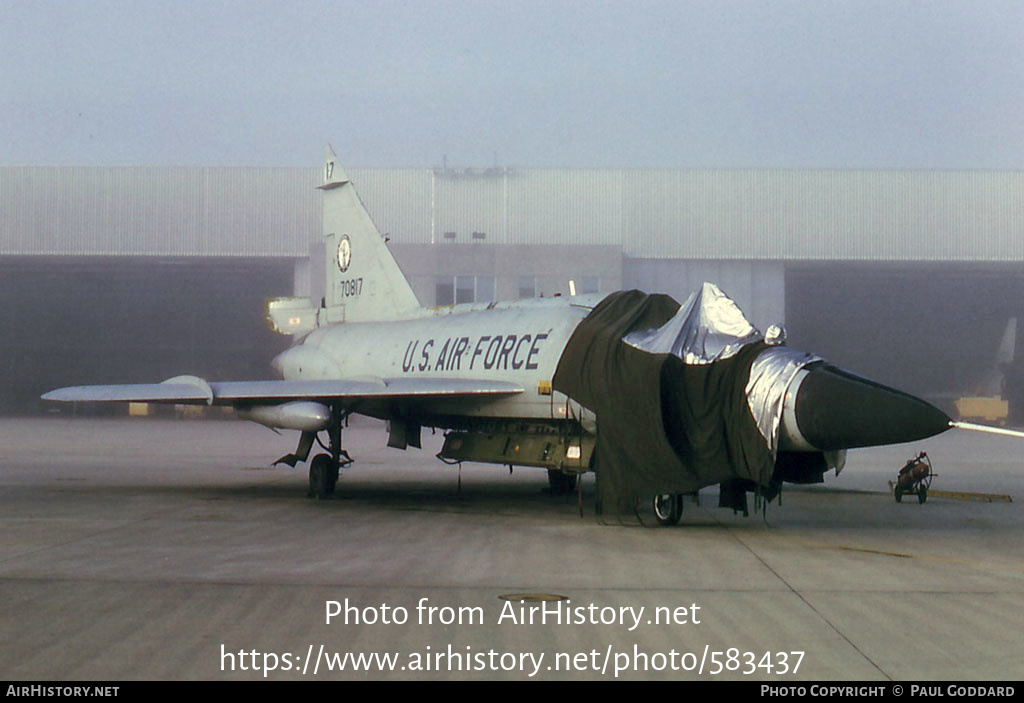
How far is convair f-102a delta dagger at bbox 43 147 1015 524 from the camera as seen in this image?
1021cm

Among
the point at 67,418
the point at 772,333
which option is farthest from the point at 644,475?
the point at 67,418

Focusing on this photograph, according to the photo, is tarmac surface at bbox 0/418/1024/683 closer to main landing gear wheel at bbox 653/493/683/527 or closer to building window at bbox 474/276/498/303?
main landing gear wheel at bbox 653/493/683/527

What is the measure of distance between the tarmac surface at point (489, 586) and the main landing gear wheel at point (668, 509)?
0.40 m

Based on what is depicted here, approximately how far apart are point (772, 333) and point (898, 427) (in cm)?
175

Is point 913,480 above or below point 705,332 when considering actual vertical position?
below

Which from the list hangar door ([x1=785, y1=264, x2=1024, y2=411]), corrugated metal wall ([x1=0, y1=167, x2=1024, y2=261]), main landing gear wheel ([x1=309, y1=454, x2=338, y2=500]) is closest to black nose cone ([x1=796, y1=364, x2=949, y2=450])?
main landing gear wheel ([x1=309, y1=454, x2=338, y2=500])

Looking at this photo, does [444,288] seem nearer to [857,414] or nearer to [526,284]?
[526,284]

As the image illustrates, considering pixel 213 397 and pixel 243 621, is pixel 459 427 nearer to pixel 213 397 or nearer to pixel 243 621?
pixel 213 397

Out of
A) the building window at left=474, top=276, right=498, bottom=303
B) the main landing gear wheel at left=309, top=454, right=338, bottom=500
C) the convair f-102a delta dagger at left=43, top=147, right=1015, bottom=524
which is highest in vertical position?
the building window at left=474, top=276, right=498, bottom=303

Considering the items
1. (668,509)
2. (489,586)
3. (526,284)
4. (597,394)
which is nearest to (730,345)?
(597,394)

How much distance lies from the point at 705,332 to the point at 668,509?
6.74 ft

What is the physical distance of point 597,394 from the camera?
39.3 feet

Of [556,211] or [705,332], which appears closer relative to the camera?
[705,332]

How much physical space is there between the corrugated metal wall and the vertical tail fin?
931 inches
